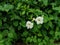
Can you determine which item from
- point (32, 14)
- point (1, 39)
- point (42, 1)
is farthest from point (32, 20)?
point (1, 39)

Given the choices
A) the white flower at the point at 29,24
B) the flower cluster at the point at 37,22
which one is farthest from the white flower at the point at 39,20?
the white flower at the point at 29,24

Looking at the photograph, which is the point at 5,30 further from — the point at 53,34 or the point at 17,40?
the point at 53,34

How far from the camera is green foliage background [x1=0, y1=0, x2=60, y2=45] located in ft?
11.0

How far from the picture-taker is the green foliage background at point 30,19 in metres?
3.34

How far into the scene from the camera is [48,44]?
11.1ft

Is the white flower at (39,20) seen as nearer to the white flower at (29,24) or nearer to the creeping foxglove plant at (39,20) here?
the creeping foxglove plant at (39,20)

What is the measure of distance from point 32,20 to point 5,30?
463 mm

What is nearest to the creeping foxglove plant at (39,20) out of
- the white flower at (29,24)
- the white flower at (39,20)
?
the white flower at (39,20)

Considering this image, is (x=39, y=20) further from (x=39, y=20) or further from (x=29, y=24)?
(x=29, y=24)

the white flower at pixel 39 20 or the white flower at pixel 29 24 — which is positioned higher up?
the white flower at pixel 39 20

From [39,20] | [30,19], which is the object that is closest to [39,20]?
[39,20]

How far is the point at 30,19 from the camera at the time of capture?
Result: 134 inches

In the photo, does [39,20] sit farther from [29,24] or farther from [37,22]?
[29,24]

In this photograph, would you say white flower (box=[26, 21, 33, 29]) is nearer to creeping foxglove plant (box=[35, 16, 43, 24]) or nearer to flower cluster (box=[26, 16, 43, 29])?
flower cluster (box=[26, 16, 43, 29])
